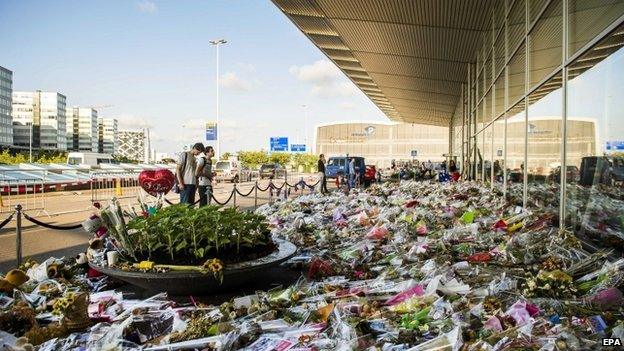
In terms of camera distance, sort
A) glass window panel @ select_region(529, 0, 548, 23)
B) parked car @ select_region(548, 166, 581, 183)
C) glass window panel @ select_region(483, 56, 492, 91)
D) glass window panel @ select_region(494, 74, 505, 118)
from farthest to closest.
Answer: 1. glass window panel @ select_region(483, 56, 492, 91)
2. glass window panel @ select_region(494, 74, 505, 118)
3. glass window panel @ select_region(529, 0, 548, 23)
4. parked car @ select_region(548, 166, 581, 183)

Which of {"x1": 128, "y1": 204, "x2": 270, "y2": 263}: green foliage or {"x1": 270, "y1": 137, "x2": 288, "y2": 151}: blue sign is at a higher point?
{"x1": 270, "y1": 137, "x2": 288, "y2": 151}: blue sign

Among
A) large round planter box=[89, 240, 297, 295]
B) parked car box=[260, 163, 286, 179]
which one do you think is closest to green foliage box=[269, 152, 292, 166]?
parked car box=[260, 163, 286, 179]

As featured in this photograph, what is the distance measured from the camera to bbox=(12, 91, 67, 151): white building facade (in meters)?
155

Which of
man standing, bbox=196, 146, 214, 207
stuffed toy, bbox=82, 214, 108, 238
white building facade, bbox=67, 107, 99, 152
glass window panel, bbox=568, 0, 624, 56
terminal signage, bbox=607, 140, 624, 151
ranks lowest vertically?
stuffed toy, bbox=82, 214, 108, 238

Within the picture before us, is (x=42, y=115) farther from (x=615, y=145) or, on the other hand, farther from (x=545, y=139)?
(x=615, y=145)

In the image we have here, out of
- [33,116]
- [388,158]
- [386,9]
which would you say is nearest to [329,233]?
[386,9]

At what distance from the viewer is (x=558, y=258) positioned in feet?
15.6

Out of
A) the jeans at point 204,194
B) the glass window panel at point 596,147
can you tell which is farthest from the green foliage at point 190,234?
the jeans at point 204,194

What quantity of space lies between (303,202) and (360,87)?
22566mm

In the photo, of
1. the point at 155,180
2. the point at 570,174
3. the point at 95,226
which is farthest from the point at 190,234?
the point at 570,174

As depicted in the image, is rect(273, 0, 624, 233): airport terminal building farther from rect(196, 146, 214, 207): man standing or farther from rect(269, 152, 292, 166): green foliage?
rect(269, 152, 292, 166): green foliage

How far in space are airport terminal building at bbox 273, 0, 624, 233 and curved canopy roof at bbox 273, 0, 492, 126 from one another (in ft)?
0.15

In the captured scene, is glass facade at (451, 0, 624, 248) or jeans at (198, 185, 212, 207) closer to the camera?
glass facade at (451, 0, 624, 248)

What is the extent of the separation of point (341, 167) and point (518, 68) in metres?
25.5
